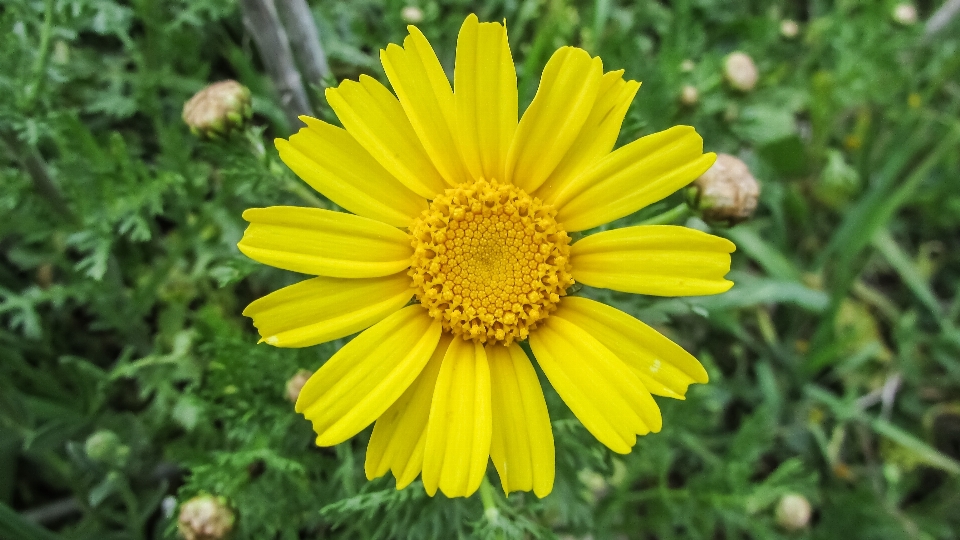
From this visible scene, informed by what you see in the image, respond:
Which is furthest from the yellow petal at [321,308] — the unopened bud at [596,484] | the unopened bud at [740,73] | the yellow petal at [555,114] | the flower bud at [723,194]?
the unopened bud at [740,73]

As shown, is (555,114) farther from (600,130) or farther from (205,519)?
(205,519)

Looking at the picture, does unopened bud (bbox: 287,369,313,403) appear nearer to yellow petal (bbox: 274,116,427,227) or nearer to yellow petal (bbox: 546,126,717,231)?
yellow petal (bbox: 274,116,427,227)

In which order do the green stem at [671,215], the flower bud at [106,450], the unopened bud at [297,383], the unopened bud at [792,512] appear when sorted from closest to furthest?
the green stem at [671,215] → the unopened bud at [297,383] → the flower bud at [106,450] → the unopened bud at [792,512]

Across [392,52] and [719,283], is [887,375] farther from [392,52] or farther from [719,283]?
[392,52]

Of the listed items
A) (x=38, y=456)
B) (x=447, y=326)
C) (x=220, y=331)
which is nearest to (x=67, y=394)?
(x=38, y=456)

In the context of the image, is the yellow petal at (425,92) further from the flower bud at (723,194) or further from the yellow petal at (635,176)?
the flower bud at (723,194)

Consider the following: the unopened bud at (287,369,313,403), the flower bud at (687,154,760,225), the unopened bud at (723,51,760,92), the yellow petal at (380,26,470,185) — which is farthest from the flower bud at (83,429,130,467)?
the unopened bud at (723,51,760,92)

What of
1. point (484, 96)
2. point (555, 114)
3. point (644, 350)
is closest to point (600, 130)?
point (555, 114)
